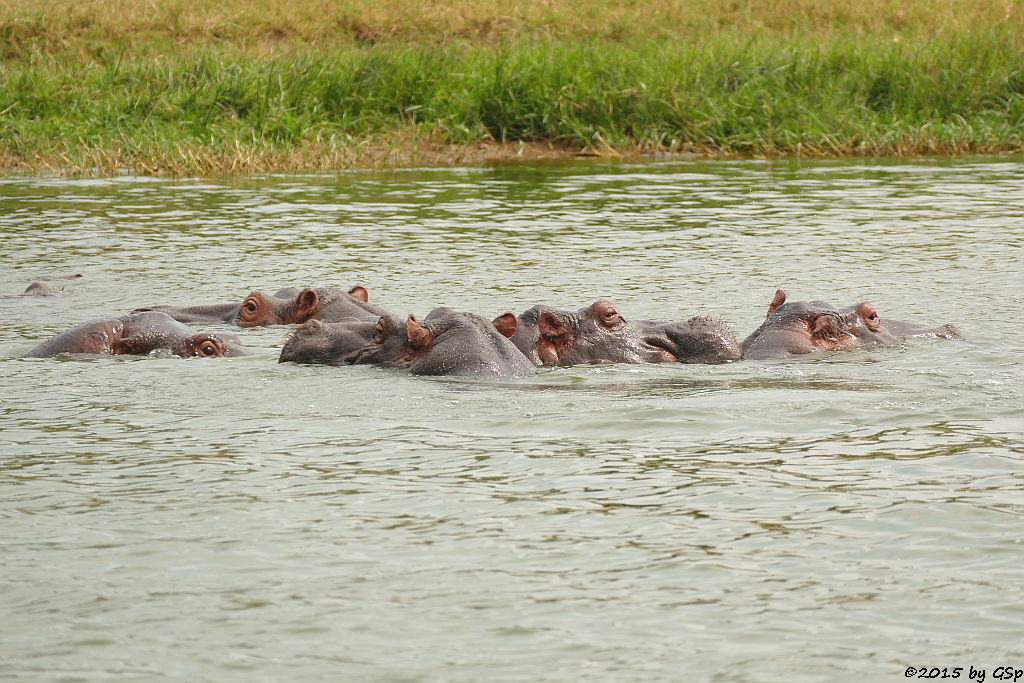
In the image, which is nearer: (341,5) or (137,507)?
(137,507)

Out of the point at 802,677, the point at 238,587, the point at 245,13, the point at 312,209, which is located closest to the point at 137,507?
the point at 238,587

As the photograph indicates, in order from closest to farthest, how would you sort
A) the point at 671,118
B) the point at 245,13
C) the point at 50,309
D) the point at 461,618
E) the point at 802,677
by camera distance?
the point at 802,677, the point at 461,618, the point at 50,309, the point at 671,118, the point at 245,13

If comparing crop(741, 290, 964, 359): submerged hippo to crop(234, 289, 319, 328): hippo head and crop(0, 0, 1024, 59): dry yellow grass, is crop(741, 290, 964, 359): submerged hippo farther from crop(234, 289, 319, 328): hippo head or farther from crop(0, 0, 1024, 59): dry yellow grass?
crop(0, 0, 1024, 59): dry yellow grass

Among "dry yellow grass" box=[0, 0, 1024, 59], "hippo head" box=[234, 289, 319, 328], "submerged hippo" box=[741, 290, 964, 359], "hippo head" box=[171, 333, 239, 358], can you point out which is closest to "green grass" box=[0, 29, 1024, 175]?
"dry yellow grass" box=[0, 0, 1024, 59]

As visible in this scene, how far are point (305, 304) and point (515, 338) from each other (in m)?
1.69

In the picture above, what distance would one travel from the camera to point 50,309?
29.2ft

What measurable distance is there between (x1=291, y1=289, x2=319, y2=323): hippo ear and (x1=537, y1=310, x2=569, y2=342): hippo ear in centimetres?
165

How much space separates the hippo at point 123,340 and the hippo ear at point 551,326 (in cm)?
151

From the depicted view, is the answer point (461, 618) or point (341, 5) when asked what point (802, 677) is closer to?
point (461, 618)

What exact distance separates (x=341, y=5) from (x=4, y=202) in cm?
1169

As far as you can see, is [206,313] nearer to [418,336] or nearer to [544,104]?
[418,336]

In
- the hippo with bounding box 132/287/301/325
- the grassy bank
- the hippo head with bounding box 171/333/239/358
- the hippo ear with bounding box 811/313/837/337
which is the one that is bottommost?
the hippo with bounding box 132/287/301/325

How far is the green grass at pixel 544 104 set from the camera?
17.2 meters

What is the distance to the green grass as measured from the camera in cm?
1719
